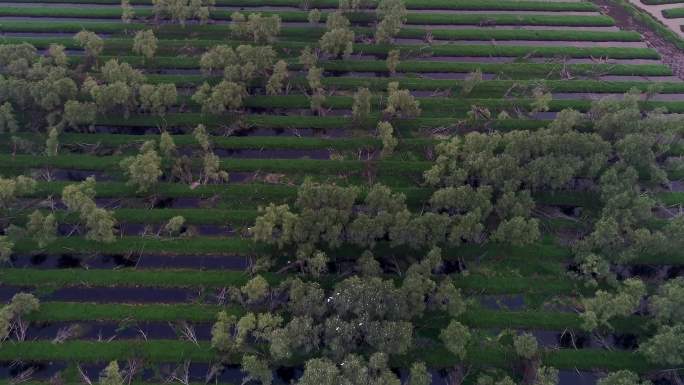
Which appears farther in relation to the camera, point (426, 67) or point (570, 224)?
point (426, 67)

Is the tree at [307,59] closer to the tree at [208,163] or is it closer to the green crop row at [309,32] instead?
the green crop row at [309,32]

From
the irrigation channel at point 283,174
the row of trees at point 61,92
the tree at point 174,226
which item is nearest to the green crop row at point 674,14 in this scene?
the irrigation channel at point 283,174

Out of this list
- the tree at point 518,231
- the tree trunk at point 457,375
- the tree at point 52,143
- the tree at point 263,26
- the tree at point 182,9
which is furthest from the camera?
the tree at point 182,9

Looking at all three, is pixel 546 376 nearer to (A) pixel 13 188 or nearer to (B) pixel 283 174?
(B) pixel 283 174

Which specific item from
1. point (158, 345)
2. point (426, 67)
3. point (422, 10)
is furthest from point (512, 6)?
point (158, 345)

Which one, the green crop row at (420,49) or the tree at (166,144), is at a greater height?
the green crop row at (420,49)

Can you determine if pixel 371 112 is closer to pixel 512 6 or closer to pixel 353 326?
pixel 353 326

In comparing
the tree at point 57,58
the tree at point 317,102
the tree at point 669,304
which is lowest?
the tree at point 669,304
